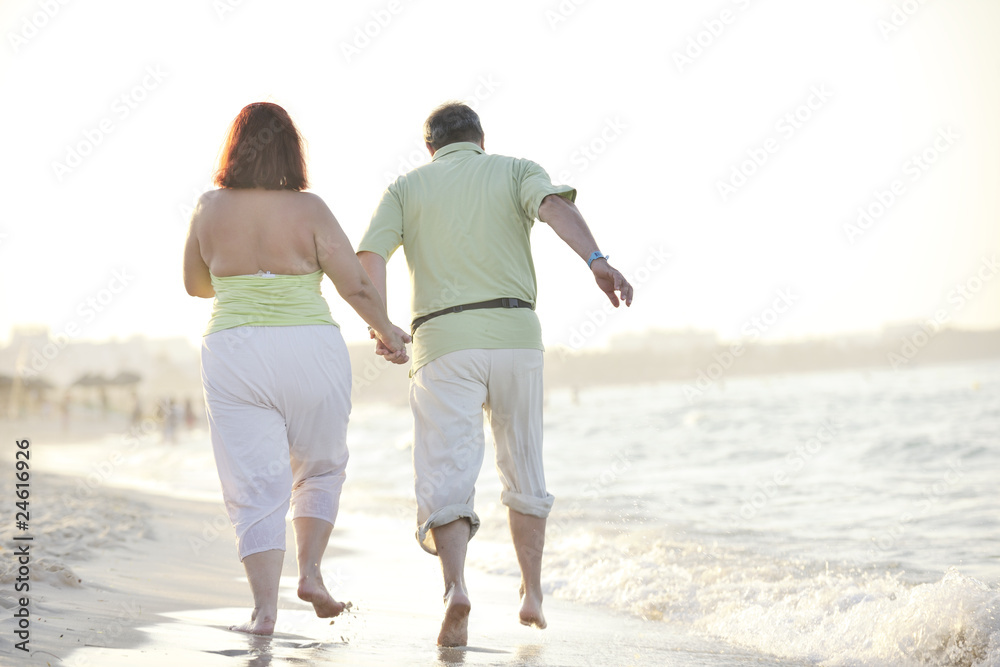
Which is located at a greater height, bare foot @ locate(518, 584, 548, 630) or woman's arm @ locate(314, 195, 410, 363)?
woman's arm @ locate(314, 195, 410, 363)

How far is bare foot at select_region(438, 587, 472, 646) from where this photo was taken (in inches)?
108

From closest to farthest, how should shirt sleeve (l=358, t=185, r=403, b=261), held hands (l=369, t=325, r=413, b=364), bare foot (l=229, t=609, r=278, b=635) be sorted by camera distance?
bare foot (l=229, t=609, r=278, b=635) < held hands (l=369, t=325, r=413, b=364) < shirt sleeve (l=358, t=185, r=403, b=261)

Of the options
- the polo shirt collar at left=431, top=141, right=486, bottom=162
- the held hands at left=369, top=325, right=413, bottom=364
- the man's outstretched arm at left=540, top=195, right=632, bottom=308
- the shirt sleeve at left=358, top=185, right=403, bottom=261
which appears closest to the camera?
the man's outstretched arm at left=540, top=195, right=632, bottom=308

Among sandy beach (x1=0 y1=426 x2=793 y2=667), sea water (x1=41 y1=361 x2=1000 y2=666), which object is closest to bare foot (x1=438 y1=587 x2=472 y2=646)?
sandy beach (x1=0 y1=426 x2=793 y2=667)

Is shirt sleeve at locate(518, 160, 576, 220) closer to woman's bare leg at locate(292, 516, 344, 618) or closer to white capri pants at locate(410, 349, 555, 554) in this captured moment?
white capri pants at locate(410, 349, 555, 554)

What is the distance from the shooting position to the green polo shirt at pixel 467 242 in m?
2.98

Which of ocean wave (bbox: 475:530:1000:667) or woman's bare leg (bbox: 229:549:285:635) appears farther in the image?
ocean wave (bbox: 475:530:1000:667)

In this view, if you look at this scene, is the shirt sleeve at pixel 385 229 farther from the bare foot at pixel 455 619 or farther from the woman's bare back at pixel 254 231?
the bare foot at pixel 455 619

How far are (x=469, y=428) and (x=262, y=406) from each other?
70 centimetres

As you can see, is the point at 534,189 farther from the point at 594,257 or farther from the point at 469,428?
the point at 469,428

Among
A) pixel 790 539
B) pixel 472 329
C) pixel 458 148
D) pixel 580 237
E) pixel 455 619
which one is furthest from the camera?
pixel 790 539

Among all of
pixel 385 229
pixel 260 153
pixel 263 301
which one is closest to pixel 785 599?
pixel 385 229

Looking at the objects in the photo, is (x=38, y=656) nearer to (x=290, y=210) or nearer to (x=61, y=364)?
(x=290, y=210)

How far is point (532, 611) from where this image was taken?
299 centimetres
